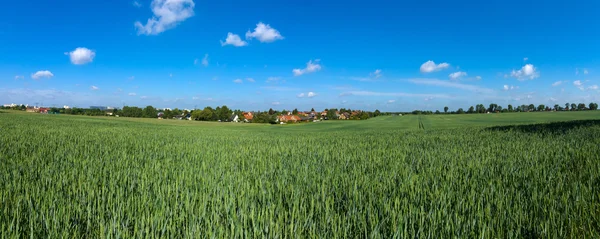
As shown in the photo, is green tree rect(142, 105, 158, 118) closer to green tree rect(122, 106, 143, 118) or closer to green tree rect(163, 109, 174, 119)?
green tree rect(122, 106, 143, 118)

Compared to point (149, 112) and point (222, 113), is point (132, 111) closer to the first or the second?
point (149, 112)

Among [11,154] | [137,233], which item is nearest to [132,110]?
[11,154]

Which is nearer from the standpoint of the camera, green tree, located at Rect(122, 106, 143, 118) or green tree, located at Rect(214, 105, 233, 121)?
green tree, located at Rect(214, 105, 233, 121)

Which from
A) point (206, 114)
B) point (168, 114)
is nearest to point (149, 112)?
point (168, 114)

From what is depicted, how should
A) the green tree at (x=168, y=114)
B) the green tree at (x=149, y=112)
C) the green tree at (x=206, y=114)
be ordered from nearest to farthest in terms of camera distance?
the green tree at (x=206, y=114) < the green tree at (x=149, y=112) < the green tree at (x=168, y=114)

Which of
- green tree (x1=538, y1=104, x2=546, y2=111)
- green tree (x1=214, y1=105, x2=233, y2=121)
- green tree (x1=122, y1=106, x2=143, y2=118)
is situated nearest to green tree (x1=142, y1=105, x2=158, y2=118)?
green tree (x1=122, y1=106, x2=143, y2=118)

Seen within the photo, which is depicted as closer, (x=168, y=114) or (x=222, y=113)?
(x=222, y=113)

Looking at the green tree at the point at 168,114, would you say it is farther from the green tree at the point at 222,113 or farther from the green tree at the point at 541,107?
the green tree at the point at 541,107

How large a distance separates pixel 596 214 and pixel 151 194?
4767 mm

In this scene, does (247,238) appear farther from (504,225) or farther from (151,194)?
(504,225)

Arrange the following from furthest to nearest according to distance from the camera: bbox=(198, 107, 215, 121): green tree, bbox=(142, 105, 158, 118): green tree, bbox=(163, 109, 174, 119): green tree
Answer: bbox=(163, 109, 174, 119): green tree
bbox=(142, 105, 158, 118): green tree
bbox=(198, 107, 215, 121): green tree

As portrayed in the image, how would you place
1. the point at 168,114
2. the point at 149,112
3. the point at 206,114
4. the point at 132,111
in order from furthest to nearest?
the point at 168,114 → the point at 149,112 → the point at 132,111 → the point at 206,114

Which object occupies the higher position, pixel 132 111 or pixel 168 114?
pixel 132 111

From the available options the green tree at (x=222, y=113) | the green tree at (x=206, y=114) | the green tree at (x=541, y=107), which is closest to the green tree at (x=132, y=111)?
the green tree at (x=206, y=114)
